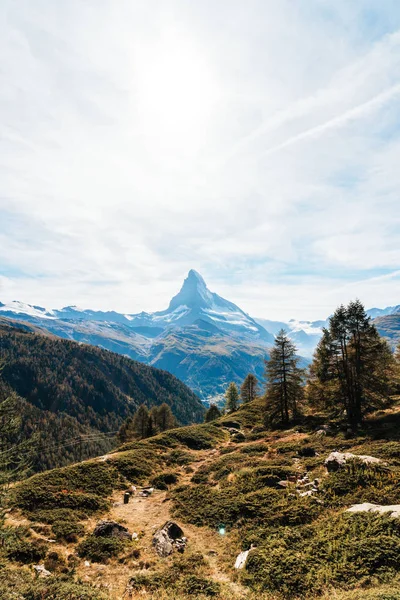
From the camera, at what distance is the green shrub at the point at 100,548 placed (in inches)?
575

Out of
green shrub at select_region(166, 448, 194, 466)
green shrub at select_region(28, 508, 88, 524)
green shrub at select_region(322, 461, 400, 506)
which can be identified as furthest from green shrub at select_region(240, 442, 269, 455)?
green shrub at select_region(28, 508, 88, 524)

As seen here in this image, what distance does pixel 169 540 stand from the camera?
1563cm

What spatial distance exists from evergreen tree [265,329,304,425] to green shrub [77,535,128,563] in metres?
32.8

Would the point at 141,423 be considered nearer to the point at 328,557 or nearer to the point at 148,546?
the point at 148,546

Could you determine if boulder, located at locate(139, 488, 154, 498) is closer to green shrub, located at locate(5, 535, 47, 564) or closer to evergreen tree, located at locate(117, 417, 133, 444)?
green shrub, located at locate(5, 535, 47, 564)

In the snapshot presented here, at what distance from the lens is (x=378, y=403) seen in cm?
3297

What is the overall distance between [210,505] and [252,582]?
8685 millimetres

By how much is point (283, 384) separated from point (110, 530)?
32975 mm

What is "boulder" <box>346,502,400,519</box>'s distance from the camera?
12.8 m

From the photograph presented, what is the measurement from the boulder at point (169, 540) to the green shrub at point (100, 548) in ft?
6.33

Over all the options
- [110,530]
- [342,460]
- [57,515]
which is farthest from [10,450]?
[342,460]

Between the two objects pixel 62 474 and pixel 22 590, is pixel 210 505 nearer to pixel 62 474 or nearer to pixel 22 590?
pixel 22 590

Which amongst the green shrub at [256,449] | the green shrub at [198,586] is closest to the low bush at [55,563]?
the green shrub at [198,586]

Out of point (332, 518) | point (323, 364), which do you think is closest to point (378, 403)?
point (323, 364)
